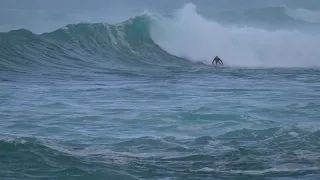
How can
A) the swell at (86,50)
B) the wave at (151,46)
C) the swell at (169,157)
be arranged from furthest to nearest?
the wave at (151,46) < the swell at (86,50) < the swell at (169,157)

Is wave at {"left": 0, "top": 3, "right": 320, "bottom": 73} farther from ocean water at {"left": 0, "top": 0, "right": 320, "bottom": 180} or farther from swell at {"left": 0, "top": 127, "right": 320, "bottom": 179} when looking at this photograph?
swell at {"left": 0, "top": 127, "right": 320, "bottom": 179}

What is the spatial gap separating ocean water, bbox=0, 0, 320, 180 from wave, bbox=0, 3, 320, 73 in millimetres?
79

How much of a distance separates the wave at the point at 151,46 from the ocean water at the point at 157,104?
3.1 inches

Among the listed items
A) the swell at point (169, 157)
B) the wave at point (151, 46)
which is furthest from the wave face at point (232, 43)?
the swell at point (169, 157)

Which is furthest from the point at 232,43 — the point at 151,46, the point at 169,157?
the point at 169,157

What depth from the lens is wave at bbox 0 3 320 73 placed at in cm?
2681

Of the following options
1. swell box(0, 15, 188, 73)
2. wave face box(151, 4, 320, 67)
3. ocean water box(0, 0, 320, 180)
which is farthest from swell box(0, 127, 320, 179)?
wave face box(151, 4, 320, 67)

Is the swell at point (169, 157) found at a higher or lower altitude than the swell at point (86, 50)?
lower

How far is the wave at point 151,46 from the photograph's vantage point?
26.8 meters

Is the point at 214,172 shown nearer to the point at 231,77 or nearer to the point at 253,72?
the point at 231,77

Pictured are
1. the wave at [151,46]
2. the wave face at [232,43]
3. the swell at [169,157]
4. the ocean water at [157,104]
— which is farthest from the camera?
the wave face at [232,43]

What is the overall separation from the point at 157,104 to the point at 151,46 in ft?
55.8

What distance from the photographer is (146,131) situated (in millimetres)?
12117

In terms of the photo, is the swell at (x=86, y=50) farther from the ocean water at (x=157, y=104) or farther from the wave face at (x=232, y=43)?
the wave face at (x=232, y=43)
